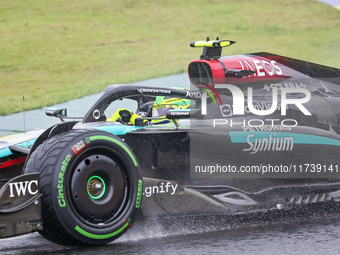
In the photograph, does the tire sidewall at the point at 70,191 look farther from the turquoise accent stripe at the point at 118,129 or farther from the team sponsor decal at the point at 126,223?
the turquoise accent stripe at the point at 118,129

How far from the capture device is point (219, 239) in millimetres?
4641

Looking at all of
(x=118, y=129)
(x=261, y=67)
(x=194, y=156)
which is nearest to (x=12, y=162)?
(x=118, y=129)

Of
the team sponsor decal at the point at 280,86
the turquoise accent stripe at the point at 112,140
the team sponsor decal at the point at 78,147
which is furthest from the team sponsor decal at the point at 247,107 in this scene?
the team sponsor decal at the point at 78,147

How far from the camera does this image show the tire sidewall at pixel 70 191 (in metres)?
4.01

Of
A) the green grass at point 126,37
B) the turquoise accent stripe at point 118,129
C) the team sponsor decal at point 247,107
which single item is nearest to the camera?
the turquoise accent stripe at point 118,129

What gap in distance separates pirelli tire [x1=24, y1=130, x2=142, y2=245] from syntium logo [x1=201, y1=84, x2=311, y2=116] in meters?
1.33

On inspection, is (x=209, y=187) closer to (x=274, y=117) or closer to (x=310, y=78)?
(x=274, y=117)

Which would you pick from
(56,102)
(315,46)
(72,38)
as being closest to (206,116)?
(56,102)

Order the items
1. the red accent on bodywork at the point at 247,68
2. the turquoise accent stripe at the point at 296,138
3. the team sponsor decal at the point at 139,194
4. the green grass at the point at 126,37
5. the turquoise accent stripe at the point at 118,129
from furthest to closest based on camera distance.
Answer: the green grass at the point at 126,37 < the red accent on bodywork at the point at 247,68 < the turquoise accent stripe at the point at 296,138 < the turquoise accent stripe at the point at 118,129 < the team sponsor decal at the point at 139,194

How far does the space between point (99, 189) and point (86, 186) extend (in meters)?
0.12

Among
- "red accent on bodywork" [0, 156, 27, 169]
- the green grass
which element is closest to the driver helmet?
"red accent on bodywork" [0, 156, 27, 169]

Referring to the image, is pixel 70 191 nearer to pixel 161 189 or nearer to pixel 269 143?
pixel 161 189

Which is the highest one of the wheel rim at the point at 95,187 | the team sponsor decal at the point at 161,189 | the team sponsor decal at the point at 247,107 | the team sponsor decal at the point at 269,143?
the team sponsor decal at the point at 247,107

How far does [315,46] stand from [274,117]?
13764mm
